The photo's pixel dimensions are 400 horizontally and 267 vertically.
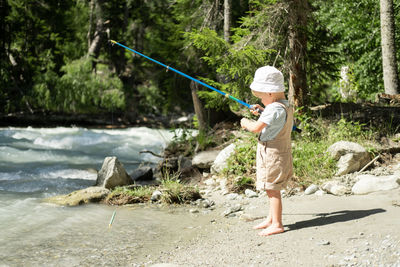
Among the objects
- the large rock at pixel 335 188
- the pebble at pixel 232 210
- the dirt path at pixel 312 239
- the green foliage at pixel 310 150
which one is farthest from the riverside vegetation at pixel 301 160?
the dirt path at pixel 312 239

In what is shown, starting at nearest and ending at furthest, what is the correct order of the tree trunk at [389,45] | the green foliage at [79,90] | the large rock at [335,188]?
the large rock at [335,188]
the tree trunk at [389,45]
the green foliage at [79,90]

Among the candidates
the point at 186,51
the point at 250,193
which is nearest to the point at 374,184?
the point at 250,193

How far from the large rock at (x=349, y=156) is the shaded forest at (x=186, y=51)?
1569 millimetres

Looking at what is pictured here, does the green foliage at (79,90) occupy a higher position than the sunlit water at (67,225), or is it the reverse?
the green foliage at (79,90)

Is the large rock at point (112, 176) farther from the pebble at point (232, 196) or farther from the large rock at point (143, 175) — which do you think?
the pebble at point (232, 196)

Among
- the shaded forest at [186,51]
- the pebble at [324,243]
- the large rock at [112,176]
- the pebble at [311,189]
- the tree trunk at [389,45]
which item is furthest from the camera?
the tree trunk at [389,45]

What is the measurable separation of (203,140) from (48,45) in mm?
19267

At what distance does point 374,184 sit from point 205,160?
3423 mm

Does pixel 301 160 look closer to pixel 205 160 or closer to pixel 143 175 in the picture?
pixel 205 160

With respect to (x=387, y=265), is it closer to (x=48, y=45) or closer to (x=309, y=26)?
(x=309, y=26)

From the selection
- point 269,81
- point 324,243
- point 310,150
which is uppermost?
point 269,81

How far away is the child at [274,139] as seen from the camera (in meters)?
4.32

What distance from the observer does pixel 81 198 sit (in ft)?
21.8

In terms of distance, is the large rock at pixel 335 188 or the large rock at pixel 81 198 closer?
the large rock at pixel 335 188
